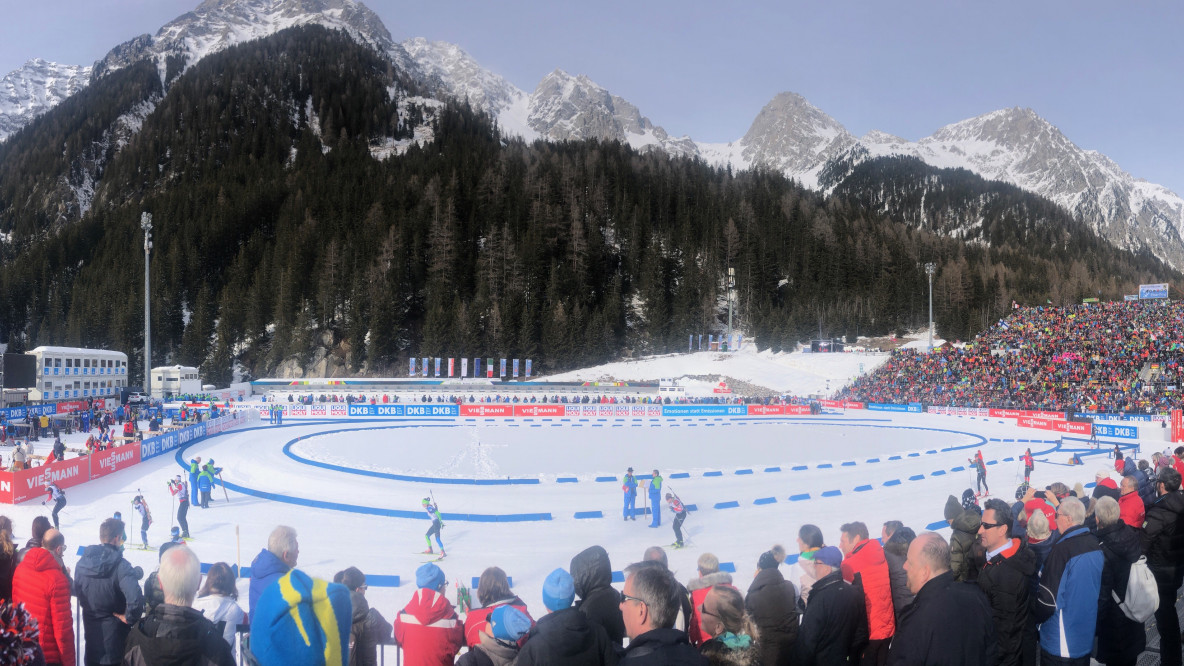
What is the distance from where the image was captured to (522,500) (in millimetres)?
17344

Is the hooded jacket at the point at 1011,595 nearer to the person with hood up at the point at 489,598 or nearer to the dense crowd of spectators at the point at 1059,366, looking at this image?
the person with hood up at the point at 489,598

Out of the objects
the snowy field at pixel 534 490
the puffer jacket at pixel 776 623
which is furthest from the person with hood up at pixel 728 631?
the snowy field at pixel 534 490

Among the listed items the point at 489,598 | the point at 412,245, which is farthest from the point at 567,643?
the point at 412,245

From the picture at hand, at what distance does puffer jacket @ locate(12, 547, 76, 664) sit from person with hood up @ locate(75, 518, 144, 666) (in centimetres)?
18

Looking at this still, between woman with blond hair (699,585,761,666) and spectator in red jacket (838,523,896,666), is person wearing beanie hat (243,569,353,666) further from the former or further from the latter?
spectator in red jacket (838,523,896,666)

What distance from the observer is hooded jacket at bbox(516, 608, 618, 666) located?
10.4 ft

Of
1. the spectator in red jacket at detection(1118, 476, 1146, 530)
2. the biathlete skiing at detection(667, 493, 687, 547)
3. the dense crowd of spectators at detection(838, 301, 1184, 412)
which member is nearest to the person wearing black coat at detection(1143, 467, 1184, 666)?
the spectator in red jacket at detection(1118, 476, 1146, 530)

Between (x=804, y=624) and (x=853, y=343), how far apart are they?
258 feet

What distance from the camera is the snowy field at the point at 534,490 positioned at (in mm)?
12883

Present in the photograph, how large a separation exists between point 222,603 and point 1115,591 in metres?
6.95

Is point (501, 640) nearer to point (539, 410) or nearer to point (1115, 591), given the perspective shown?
point (1115, 591)

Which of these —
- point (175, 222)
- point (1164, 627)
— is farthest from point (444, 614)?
point (175, 222)

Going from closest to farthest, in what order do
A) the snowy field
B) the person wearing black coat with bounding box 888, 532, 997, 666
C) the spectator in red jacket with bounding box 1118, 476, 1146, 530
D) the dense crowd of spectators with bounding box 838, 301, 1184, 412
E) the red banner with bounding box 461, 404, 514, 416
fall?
the person wearing black coat with bounding box 888, 532, 997, 666 < the spectator in red jacket with bounding box 1118, 476, 1146, 530 < the snowy field < the dense crowd of spectators with bounding box 838, 301, 1184, 412 < the red banner with bounding box 461, 404, 514, 416

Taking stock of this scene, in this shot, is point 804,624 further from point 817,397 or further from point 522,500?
point 817,397
